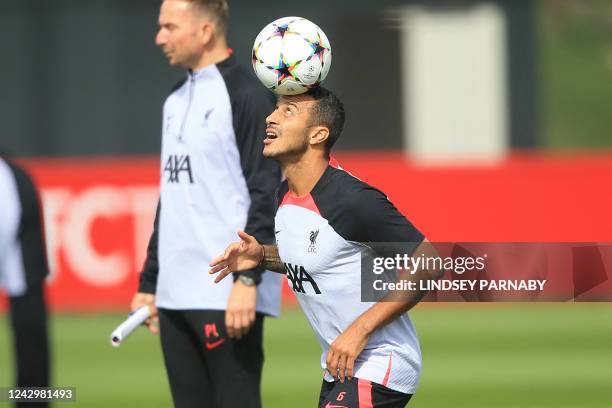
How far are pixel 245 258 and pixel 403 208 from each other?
9.34 meters

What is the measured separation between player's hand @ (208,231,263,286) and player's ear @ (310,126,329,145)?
1.57 feet

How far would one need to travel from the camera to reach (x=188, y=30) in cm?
592

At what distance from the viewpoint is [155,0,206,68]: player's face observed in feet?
19.4

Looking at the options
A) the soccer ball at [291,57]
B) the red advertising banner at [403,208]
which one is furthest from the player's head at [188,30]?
the red advertising banner at [403,208]

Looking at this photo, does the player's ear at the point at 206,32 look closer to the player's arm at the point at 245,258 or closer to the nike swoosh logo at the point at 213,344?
the player's arm at the point at 245,258

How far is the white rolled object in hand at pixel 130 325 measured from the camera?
582cm

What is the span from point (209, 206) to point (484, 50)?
14559 millimetres

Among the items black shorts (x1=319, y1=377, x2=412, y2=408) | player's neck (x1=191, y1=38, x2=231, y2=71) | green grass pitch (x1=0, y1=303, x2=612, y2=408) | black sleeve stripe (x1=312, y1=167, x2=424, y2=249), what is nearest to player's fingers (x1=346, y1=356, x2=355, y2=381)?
black shorts (x1=319, y1=377, x2=412, y2=408)

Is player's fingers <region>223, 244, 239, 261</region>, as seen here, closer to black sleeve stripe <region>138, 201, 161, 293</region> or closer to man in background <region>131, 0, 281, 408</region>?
man in background <region>131, 0, 281, 408</region>

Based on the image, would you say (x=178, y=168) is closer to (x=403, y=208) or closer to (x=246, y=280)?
(x=246, y=280)

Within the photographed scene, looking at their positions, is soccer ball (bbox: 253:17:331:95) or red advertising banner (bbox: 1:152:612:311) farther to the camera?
red advertising banner (bbox: 1:152:612:311)

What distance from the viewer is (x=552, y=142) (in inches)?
1156

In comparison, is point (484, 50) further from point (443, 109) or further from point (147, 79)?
point (147, 79)

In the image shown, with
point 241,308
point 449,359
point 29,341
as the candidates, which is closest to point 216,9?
point 241,308
